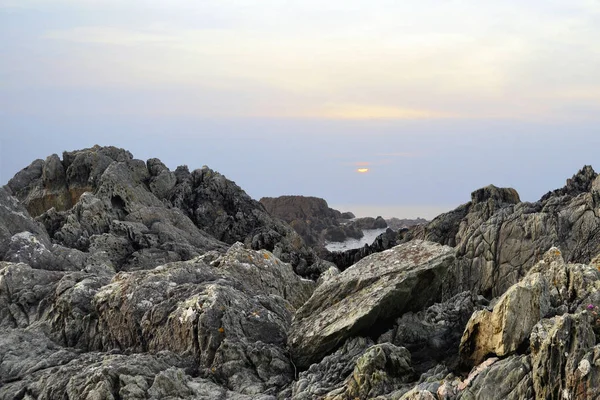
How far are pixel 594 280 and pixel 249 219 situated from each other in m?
47.9

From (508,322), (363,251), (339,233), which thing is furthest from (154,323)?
(339,233)

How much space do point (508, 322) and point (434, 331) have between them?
3.92m

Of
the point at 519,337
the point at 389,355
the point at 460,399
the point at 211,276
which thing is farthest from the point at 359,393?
the point at 211,276

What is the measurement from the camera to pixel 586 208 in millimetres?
42688

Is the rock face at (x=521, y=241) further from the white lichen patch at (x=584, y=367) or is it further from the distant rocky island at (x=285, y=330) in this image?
the white lichen patch at (x=584, y=367)

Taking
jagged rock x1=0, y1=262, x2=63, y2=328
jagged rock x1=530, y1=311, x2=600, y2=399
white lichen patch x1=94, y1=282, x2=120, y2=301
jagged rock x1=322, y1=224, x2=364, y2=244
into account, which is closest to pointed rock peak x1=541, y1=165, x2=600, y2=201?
jagged rock x1=322, y1=224, x2=364, y2=244

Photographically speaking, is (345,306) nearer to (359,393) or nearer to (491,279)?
(359,393)

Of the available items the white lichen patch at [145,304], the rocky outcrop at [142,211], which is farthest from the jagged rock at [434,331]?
the rocky outcrop at [142,211]

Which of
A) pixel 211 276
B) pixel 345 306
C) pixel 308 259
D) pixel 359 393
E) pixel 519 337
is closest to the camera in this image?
pixel 519 337

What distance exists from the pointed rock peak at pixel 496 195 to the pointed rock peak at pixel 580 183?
3.47 meters

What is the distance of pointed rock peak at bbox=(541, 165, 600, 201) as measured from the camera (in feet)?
179

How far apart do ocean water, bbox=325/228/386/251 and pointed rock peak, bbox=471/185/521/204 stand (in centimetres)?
2691

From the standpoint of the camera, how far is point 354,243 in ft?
295

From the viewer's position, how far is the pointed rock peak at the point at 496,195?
56000 millimetres
